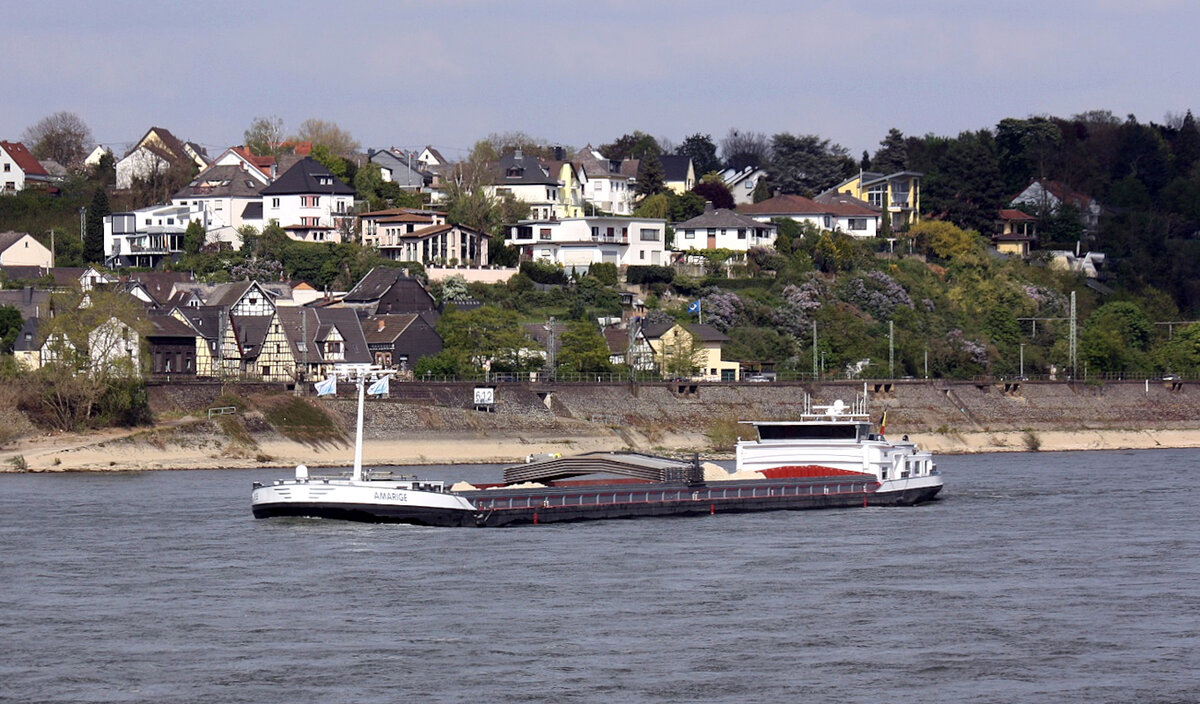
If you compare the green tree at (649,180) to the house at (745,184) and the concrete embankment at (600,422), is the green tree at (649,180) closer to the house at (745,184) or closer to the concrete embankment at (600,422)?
the house at (745,184)

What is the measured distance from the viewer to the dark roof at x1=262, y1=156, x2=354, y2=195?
131750 millimetres

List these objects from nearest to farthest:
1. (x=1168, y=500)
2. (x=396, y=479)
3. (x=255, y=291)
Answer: (x=396, y=479)
(x=1168, y=500)
(x=255, y=291)

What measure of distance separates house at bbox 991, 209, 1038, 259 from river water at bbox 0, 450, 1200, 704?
98161 millimetres

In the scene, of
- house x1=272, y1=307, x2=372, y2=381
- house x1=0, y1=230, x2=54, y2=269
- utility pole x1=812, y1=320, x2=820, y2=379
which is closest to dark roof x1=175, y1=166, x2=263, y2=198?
house x1=0, y1=230, x2=54, y2=269

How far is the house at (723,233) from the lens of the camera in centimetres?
13838

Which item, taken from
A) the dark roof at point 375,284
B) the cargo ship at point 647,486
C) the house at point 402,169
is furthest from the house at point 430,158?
the cargo ship at point 647,486

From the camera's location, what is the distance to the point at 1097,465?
8925 centimetres

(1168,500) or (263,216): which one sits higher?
(263,216)

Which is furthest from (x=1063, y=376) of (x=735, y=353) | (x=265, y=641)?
(x=265, y=641)

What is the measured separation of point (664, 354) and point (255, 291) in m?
26.6

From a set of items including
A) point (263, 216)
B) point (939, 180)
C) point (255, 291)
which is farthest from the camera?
point (939, 180)

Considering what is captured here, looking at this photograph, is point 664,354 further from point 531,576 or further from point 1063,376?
point 531,576

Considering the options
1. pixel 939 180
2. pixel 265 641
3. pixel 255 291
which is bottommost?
pixel 265 641

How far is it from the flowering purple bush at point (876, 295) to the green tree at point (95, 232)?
5792 cm
